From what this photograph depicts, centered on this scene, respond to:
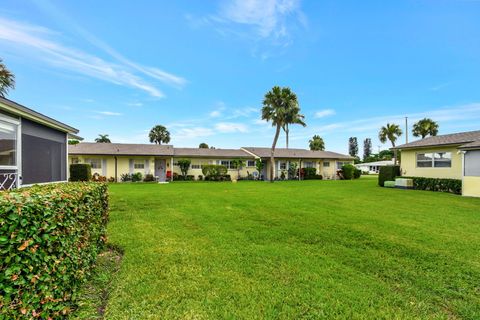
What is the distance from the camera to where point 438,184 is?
17.0 m

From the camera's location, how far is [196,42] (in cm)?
1488

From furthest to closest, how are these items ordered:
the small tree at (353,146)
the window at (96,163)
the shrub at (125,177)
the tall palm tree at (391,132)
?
the small tree at (353,146) < the tall palm tree at (391,132) < the shrub at (125,177) < the window at (96,163)

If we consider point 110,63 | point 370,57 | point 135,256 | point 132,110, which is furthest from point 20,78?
point 370,57

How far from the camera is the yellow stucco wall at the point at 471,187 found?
544 inches

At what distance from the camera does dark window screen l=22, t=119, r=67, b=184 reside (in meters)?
7.63

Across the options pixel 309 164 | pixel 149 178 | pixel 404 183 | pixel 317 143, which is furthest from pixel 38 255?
pixel 317 143

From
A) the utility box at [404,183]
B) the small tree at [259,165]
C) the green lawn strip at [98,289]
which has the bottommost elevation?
the green lawn strip at [98,289]

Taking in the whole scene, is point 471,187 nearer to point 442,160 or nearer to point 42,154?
point 442,160

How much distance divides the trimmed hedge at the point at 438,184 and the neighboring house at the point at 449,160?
38.4 inches

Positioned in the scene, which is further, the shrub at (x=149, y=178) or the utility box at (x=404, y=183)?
the shrub at (x=149, y=178)

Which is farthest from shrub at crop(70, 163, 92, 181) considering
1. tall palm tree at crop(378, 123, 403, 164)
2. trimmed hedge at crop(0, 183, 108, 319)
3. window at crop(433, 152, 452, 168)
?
tall palm tree at crop(378, 123, 403, 164)

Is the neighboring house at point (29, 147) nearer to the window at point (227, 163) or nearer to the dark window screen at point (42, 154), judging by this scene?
the dark window screen at point (42, 154)

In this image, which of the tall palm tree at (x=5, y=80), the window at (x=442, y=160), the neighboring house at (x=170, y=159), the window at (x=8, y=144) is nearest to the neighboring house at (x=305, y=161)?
the neighboring house at (x=170, y=159)

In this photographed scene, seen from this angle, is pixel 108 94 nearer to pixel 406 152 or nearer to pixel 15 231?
pixel 15 231
